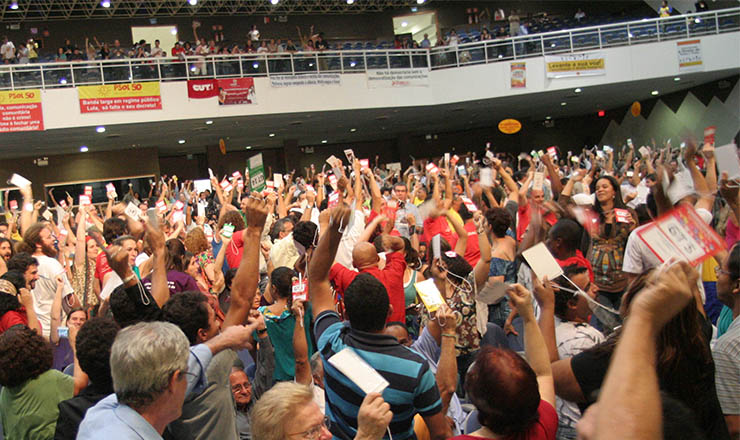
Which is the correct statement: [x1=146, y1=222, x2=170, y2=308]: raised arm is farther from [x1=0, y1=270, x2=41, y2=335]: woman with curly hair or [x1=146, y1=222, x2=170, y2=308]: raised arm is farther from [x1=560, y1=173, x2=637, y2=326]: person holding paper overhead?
[x1=560, y1=173, x2=637, y2=326]: person holding paper overhead

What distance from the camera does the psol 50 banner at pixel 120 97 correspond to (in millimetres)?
16000

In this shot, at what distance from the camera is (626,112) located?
1020 inches

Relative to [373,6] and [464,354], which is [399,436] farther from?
[373,6]

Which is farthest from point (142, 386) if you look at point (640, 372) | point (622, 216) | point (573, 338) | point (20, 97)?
point (20, 97)

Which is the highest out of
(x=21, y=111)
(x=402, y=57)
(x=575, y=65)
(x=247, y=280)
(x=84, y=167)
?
(x=402, y=57)

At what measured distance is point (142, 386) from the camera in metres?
1.82

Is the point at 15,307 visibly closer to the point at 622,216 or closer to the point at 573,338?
the point at 573,338

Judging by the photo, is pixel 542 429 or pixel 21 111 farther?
pixel 21 111

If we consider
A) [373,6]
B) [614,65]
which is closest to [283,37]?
[373,6]

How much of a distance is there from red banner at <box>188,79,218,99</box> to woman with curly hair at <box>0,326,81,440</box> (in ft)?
48.8

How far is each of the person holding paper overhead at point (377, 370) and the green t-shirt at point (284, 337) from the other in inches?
41.2

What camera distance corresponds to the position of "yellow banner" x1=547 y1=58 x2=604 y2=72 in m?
18.5

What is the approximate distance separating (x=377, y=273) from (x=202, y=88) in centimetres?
1452

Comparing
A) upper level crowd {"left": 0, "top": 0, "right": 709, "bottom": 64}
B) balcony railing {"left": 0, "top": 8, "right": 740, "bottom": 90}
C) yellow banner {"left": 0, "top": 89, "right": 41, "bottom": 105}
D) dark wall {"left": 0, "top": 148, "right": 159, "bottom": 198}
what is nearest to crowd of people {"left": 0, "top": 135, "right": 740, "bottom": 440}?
yellow banner {"left": 0, "top": 89, "right": 41, "bottom": 105}
